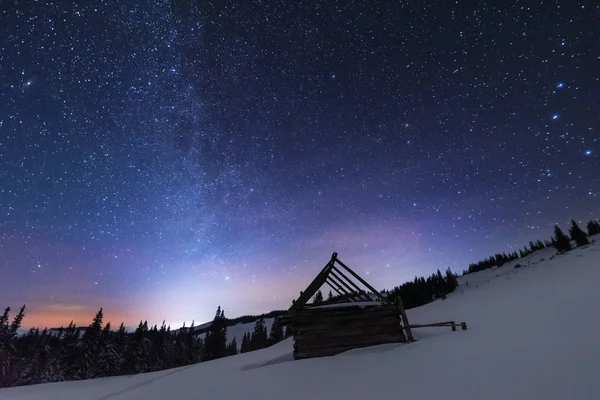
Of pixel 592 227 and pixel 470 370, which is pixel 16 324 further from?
pixel 592 227

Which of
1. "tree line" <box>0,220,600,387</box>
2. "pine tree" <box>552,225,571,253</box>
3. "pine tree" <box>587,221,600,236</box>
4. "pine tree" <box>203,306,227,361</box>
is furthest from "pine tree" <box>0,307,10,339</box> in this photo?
"pine tree" <box>587,221,600,236</box>

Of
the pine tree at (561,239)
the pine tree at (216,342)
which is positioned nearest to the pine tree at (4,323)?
the pine tree at (216,342)

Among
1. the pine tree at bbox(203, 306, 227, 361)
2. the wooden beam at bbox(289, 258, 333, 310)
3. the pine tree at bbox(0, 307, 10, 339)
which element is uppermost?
the pine tree at bbox(0, 307, 10, 339)

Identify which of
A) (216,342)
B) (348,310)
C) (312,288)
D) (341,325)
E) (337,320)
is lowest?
(216,342)

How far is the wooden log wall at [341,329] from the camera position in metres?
13.5

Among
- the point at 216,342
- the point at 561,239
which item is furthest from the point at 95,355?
the point at 561,239

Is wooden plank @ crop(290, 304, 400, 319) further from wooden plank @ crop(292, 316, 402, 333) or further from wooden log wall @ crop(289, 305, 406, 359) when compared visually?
wooden plank @ crop(292, 316, 402, 333)

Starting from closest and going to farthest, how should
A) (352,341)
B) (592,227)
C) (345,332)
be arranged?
(352,341) → (345,332) → (592,227)

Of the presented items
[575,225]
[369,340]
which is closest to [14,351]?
[369,340]

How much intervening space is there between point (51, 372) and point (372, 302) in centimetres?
6321

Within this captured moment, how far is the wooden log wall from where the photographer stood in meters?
13.5

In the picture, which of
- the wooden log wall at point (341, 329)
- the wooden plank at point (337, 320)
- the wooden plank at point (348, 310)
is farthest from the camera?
the wooden plank at point (348, 310)

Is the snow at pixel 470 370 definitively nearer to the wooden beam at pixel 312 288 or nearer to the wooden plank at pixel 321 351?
the wooden plank at pixel 321 351

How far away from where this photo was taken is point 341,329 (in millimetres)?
13828
